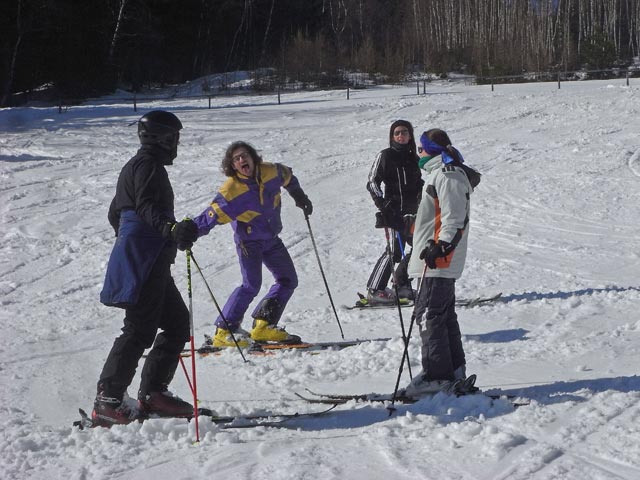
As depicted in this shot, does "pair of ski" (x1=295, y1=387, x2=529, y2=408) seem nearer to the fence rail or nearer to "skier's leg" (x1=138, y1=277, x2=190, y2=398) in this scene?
"skier's leg" (x1=138, y1=277, x2=190, y2=398)

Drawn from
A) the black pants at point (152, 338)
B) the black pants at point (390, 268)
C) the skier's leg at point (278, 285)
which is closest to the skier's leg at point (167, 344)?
the black pants at point (152, 338)

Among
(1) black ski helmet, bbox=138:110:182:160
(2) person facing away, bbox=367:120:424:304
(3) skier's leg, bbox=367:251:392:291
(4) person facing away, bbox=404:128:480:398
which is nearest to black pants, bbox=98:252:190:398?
(1) black ski helmet, bbox=138:110:182:160

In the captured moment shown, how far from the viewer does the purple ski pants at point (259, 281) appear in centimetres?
631

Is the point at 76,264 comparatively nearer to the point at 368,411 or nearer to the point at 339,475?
the point at 368,411

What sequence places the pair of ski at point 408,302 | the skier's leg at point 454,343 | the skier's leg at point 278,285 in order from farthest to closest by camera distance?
the pair of ski at point 408,302, the skier's leg at point 278,285, the skier's leg at point 454,343

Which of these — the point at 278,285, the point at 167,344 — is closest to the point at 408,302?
the point at 278,285

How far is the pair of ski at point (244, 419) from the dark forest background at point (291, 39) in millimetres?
33013

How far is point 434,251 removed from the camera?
4410mm

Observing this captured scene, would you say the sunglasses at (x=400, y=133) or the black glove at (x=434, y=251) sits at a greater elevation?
the sunglasses at (x=400, y=133)

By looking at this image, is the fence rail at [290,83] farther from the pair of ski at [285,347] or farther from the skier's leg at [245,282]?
the pair of ski at [285,347]

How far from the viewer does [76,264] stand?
10273mm

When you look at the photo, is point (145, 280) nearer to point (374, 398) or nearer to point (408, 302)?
point (374, 398)

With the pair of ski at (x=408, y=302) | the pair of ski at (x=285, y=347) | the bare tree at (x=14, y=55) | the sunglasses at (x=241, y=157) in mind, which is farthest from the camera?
the bare tree at (x=14, y=55)

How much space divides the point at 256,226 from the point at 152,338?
1.88m
